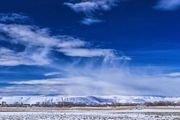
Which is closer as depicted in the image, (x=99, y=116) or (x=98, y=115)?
(x=99, y=116)

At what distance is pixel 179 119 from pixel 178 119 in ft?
0.44

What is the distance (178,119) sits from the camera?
155ft

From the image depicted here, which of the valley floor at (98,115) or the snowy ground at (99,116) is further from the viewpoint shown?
the valley floor at (98,115)

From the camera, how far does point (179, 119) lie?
4716 centimetres

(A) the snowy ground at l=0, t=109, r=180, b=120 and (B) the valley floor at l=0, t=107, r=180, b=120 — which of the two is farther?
(B) the valley floor at l=0, t=107, r=180, b=120

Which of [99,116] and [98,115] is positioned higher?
[98,115]
